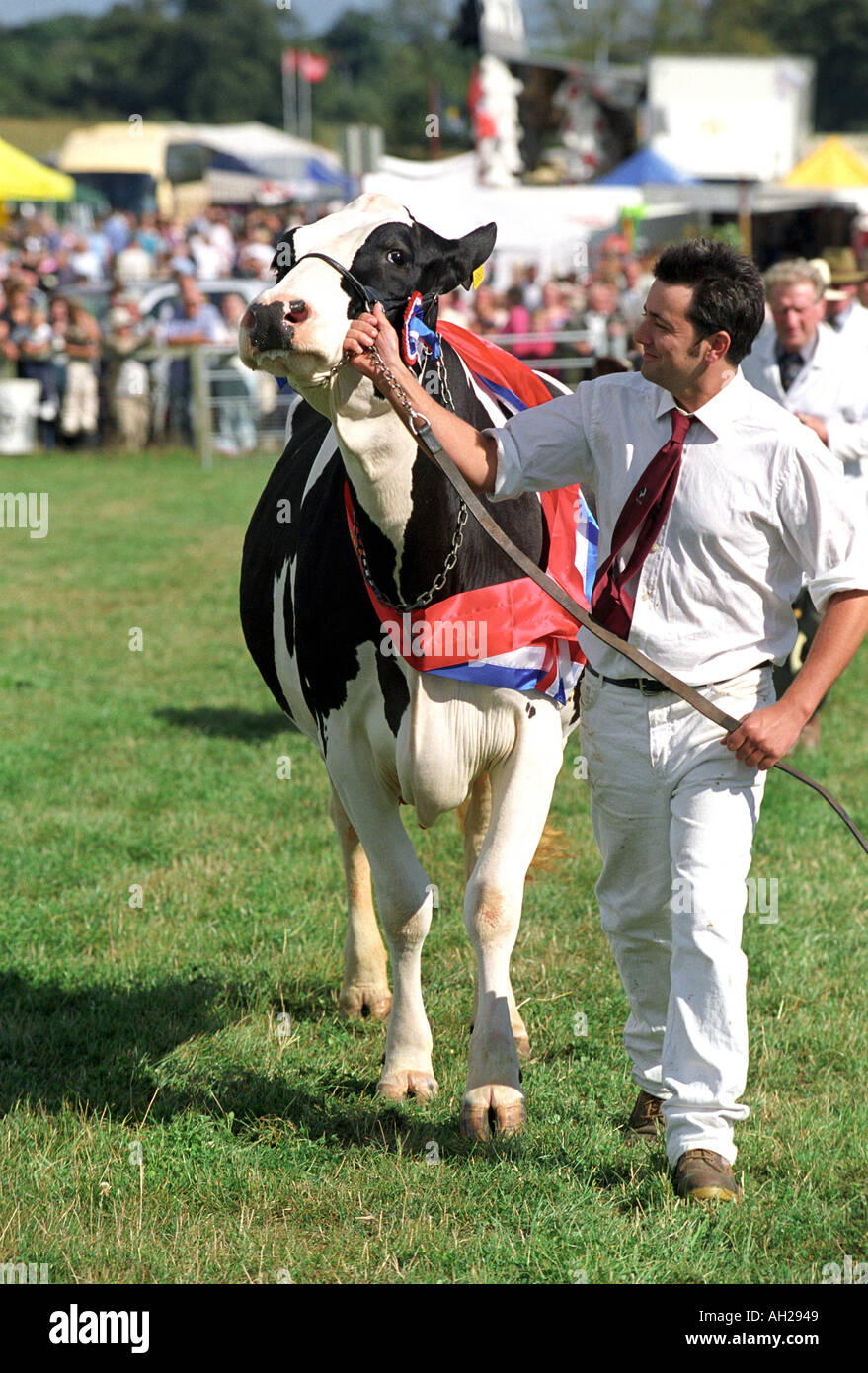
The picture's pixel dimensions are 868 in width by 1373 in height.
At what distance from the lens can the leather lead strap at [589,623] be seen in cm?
345

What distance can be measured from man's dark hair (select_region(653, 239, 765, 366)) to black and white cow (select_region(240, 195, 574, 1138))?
553 mm

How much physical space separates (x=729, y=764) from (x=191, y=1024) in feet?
6.82

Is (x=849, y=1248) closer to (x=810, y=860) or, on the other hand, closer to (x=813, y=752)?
(x=810, y=860)

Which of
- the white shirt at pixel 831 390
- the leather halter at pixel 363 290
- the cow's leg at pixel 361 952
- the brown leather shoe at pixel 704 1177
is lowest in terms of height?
the brown leather shoe at pixel 704 1177

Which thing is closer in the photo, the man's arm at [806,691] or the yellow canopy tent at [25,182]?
the man's arm at [806,691]

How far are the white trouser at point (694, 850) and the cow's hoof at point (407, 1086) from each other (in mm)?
875

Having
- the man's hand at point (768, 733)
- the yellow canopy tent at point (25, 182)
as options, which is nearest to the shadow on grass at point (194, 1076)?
the man's hand at point (768, 733)

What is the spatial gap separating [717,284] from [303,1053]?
8.16 feet

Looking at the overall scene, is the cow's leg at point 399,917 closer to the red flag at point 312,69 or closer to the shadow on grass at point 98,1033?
the shadow on grass at point 98,1033

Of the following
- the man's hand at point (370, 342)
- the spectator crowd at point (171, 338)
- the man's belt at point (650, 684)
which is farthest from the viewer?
the spectator crowd at point (171, 338)

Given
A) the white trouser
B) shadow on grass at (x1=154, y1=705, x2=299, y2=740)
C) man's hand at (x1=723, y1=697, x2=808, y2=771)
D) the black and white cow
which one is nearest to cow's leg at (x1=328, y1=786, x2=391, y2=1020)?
the black and white cow

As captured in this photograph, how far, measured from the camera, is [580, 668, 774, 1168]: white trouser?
3.50 m

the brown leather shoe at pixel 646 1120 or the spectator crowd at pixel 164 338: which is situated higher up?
the spectator crowd at pixel 164 338

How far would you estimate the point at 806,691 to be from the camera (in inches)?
134
